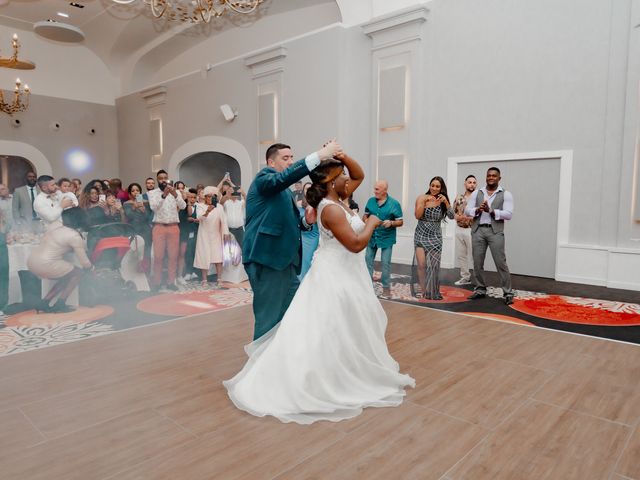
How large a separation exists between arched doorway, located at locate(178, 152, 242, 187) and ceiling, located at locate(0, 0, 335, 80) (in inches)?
125

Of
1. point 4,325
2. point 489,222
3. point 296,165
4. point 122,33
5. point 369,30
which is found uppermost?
point 122,33

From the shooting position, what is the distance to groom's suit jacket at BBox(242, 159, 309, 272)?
9.08 ft

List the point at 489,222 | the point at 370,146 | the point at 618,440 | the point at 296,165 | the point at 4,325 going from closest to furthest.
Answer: the point at 618,440 → the point at 296,165 → the point at 4,325 → the point at 489,222 → the point at 370,146

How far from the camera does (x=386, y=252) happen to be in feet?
19.2

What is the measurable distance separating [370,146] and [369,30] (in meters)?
2.11

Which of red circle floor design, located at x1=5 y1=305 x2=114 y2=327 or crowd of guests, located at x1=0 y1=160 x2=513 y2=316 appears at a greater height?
crowd of guests, located at x1=0 y1=160 x2=513 y2=316

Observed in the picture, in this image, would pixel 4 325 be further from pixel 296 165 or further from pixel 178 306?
pixel 296 165

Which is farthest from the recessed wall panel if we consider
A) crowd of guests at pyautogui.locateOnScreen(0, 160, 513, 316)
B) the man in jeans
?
the man in jeans

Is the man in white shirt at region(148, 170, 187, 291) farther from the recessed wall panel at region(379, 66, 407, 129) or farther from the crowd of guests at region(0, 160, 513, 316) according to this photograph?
the recessed wall panel at region(379, 66, 407, 129)

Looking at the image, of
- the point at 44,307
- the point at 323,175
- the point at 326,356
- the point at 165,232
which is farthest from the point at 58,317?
the point at 323,175

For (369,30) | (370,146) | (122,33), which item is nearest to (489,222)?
(370,146)

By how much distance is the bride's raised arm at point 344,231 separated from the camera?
2520 millimetres

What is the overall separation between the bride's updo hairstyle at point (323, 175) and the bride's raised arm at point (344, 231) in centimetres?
11

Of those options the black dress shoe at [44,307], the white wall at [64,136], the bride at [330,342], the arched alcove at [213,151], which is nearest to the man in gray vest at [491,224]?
the bride at [330,342]
